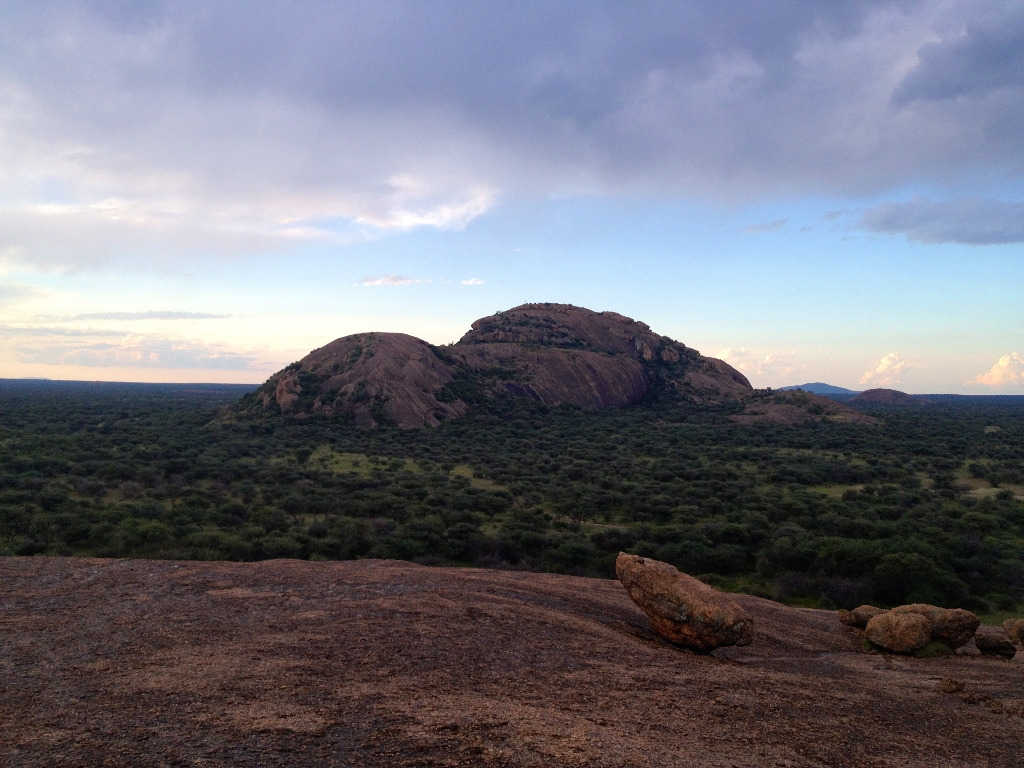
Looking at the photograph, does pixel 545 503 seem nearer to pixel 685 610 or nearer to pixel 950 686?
pixel 685 610

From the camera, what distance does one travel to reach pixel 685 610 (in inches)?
396

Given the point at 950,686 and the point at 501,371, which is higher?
the point at 501,371

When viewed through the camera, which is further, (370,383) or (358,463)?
(370,383)

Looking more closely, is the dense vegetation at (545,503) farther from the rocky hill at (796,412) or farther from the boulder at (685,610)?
the rocky hill at (796,412)

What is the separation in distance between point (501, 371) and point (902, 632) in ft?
220

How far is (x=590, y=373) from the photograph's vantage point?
3297 inches

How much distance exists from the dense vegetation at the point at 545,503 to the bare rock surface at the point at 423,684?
7285mm

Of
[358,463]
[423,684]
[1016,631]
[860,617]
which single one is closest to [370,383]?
[358,463]

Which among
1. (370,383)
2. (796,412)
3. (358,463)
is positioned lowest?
(358,463)

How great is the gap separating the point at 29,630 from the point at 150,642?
1939mm

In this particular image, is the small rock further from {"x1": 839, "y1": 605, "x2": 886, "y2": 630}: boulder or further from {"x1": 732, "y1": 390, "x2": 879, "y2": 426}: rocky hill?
{"x1": 732, "y1": 390, "x2": 879, "y2": 426}: rocky hill

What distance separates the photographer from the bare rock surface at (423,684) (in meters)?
5.80

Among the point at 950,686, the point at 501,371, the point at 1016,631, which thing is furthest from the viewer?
the point at 501,371

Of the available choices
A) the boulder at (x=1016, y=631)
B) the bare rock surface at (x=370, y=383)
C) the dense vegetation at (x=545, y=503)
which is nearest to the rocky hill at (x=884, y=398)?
the dense vegetation at (x=545, y=503)
